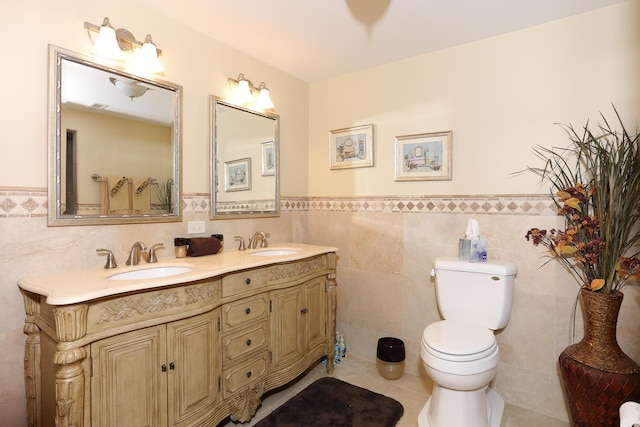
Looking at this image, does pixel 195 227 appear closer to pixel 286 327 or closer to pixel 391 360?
pixel 286 327

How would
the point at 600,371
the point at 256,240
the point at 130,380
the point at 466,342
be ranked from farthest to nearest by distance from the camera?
the point at 256,240 < the point at 466,342 < the point at 600,371 < the point at 130,380

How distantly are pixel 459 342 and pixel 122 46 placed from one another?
92.0 inches

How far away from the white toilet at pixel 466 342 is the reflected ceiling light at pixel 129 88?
2047 mm

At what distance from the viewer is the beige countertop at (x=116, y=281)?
1.20 metres

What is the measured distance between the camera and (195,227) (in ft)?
6.97

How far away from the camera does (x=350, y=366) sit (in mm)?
2588

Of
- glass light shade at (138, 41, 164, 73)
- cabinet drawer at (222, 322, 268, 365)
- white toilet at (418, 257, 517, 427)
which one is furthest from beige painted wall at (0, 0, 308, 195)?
white toilet at (418, 257, 517, 427)

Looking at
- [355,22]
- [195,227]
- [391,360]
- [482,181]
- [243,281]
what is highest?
[355,22]

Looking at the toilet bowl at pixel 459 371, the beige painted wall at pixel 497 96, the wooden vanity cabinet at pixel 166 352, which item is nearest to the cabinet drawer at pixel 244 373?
the wooden vanity cabinet at pixel 166 352

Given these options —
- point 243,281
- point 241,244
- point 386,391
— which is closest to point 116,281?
point 243,281

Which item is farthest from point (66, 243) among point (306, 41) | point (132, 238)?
point (306, 41)

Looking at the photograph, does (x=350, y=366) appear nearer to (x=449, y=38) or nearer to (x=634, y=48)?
(x=449, y=38)

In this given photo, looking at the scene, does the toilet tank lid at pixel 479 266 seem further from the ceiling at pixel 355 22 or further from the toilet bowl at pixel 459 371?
the ceiling at pixel 355 22

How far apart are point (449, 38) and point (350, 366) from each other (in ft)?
8.10
